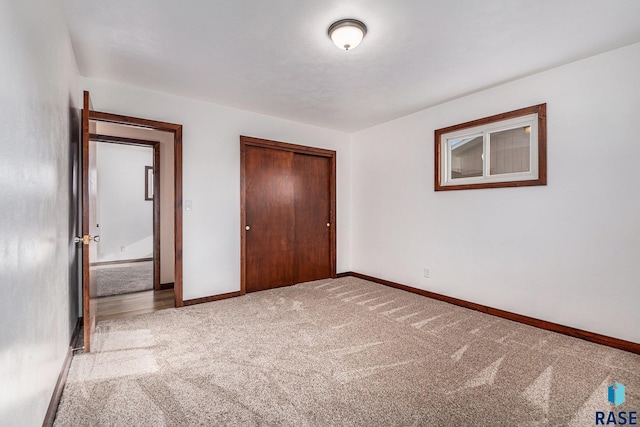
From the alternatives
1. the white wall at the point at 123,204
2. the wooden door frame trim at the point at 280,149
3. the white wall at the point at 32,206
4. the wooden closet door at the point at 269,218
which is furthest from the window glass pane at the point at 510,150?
the white wall at the point at 123,204

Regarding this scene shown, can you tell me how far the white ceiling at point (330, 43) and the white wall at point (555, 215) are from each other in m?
0.28

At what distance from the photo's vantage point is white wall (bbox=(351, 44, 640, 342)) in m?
2.49

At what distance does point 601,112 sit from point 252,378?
3518mm

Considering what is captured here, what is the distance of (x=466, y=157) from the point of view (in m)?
3.68

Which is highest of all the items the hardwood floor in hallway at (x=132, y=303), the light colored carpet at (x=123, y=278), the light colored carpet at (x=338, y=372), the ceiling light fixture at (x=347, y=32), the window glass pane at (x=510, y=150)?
the ceiling light fixture at (x=347, y=32)

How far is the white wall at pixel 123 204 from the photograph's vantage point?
6312 millimetres

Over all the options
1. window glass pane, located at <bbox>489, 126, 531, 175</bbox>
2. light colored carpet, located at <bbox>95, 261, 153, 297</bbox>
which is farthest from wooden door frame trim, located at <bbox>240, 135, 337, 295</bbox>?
window glass pane, located at <bbox>489, 126, 531, 175</bbox>

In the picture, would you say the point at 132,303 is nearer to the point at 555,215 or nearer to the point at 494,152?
the point at 494,152

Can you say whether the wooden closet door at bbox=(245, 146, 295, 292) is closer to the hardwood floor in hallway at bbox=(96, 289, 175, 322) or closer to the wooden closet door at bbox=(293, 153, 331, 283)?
the wooden closet door at bbox=(293, 153, 331, 283)

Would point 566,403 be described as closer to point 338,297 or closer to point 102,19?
point 338,297

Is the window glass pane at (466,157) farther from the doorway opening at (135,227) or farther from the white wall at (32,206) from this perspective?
the white wall at (32,206)

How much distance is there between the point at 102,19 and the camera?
214 centimetres

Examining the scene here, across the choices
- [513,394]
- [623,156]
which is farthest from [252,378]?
[623,156]

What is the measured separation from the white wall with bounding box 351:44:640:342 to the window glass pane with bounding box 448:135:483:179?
0.82ft
